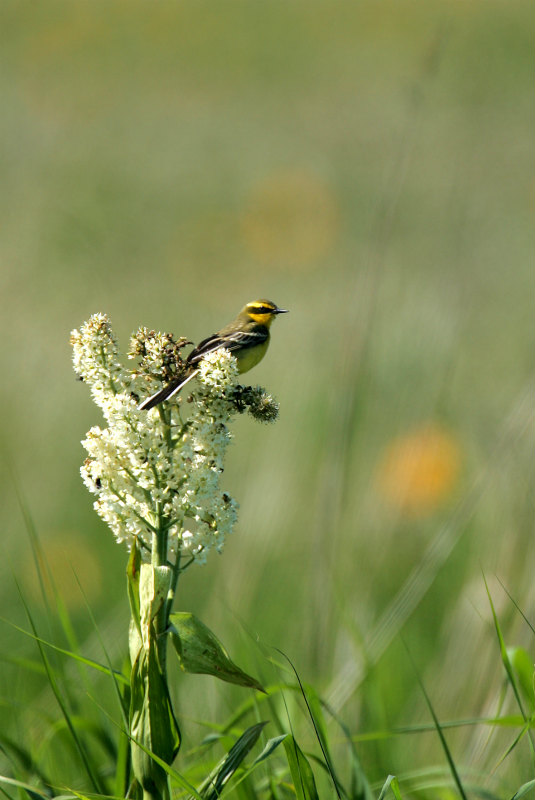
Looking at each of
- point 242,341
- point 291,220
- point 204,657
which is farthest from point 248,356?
point 291,220

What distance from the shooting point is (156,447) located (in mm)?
1272

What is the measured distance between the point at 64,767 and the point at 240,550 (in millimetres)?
1086

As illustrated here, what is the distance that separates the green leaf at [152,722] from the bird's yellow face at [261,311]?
1.37 meters

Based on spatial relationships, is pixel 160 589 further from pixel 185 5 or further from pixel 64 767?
pixel 185 5

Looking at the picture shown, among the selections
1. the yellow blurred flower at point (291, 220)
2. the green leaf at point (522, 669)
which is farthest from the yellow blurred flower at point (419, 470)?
the yellow blurred flower at point (291, 220)

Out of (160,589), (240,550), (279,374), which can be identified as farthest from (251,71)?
(160,589)

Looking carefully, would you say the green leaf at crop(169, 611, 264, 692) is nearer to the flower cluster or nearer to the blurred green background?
the flower cluster

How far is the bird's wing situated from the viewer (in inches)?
73.0

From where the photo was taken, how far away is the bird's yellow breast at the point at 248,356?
6.94 ft

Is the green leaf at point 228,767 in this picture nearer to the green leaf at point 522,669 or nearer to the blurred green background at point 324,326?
the blurred green background at point 324,326

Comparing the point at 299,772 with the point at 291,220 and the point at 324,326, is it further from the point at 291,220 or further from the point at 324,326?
the point at 291,220

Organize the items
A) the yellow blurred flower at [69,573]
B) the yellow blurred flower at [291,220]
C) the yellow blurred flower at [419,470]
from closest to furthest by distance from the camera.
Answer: the yellow blurred flower at [419,470]
the yellow blurred flower at [69,573]
the yellow blurred flower at [291,220]

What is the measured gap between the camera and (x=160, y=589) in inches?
47.3

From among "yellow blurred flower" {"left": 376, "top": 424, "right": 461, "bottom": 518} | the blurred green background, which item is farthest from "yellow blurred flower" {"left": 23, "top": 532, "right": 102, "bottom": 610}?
"yellow blurred flower" {"left": 376, "top": 424, "right": 461, "bottom": 518}
